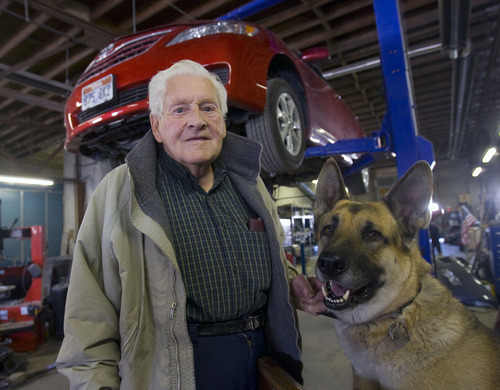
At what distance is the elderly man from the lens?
901mm

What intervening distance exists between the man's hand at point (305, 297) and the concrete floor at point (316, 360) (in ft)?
4.80

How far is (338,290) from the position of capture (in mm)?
1286

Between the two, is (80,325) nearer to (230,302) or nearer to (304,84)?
(230,302)

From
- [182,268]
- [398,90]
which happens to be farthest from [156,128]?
[398,90]

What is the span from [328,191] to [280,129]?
3.21 ft

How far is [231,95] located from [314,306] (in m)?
1.33

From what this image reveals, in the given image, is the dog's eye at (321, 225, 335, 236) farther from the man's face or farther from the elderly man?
the man's face

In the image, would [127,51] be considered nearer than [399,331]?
No

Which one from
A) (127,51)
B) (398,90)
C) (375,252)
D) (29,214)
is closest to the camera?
(375,252)

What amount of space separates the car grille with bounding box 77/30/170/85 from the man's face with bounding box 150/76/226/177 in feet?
4.02

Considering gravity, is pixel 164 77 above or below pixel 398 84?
below

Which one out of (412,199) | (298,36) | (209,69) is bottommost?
(412,199)

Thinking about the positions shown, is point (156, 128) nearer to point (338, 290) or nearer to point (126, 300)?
point (126, 300)

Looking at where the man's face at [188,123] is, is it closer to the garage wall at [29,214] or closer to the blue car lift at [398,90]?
the blue car lift at [398,90]
